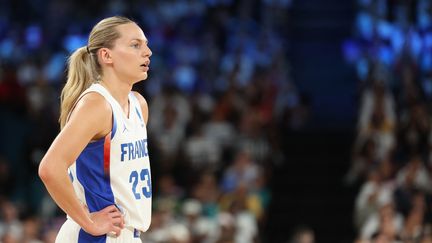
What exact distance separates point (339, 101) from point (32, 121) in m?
5.75

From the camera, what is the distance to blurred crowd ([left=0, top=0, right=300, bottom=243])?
12391 millimetres

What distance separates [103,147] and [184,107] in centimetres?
1028

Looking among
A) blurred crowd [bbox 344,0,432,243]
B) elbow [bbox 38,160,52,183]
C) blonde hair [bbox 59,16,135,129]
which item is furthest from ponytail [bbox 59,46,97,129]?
blurred crowd [bbox 344,0,432,243]

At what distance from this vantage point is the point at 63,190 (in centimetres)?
450

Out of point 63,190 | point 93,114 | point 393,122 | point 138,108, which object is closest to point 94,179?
point 63,190

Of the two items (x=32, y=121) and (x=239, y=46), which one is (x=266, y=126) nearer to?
(x=239, y=46)

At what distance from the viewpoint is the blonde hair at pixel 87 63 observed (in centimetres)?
→ 480

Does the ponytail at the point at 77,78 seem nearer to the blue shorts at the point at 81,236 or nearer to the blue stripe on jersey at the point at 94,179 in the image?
the blue stripe on jersey at the point at 94,179

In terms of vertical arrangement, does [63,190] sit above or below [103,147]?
below

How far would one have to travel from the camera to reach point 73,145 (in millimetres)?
4512

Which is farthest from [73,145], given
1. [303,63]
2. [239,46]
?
[303,63]

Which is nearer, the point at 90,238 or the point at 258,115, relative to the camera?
the point at 90,238

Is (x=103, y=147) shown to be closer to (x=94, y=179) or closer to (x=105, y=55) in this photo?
(x=94, y=179)

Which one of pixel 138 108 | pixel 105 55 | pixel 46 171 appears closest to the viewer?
pixel 46 171
